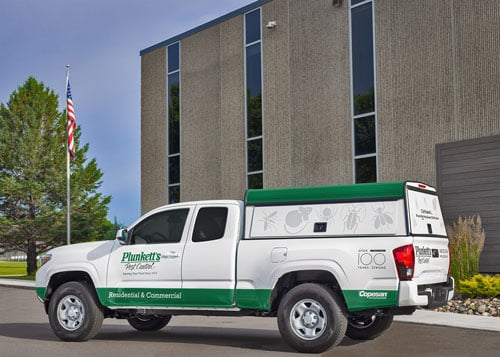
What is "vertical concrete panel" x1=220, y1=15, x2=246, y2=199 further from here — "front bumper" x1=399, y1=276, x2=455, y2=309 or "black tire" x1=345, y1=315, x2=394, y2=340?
"front bumper" x1=399, y1=276, x2=455, y2=309

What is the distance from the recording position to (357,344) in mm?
11773

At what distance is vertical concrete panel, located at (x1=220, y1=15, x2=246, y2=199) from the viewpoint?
3089 cm

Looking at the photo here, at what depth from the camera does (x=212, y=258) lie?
1141 cm

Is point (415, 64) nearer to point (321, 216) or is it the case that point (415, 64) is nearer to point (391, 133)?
point (391, 133)

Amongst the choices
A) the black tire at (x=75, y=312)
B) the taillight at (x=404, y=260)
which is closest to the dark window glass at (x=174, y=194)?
the black tire at (x=75, y=312)

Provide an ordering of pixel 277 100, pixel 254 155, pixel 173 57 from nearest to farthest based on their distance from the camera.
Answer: pixel 277 100, pixel 254 155, pixel 173 57

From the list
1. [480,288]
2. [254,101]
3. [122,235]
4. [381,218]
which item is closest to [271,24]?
[254,101]

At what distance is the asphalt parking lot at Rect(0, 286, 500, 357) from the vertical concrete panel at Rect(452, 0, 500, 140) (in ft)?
30.6

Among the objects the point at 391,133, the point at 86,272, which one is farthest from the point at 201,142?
the point at 86,272

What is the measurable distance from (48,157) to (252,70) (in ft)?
66.7

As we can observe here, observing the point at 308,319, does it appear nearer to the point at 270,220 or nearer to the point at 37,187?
the point at 270,220

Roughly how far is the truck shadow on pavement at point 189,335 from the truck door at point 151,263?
2.91ft

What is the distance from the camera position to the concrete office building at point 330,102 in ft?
74.3

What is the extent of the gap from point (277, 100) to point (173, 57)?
7.68 m
